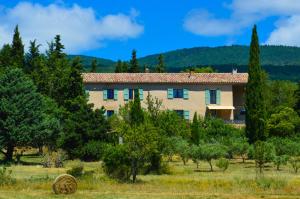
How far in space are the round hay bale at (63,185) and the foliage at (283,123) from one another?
1495 inches

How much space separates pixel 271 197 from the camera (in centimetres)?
2288

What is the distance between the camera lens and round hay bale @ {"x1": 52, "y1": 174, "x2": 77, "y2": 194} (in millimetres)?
23766

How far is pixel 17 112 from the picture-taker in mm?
43344

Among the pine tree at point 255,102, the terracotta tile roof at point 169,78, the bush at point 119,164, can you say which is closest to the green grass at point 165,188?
the bush at point 119,164

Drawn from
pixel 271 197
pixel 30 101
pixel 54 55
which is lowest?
pixel 271 197

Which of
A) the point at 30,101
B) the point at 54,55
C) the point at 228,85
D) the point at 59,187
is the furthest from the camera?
the point at 54,55

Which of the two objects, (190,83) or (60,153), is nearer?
(60,153)

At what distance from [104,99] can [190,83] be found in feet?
29.9

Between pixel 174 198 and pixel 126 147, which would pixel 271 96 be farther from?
pixel 174 198

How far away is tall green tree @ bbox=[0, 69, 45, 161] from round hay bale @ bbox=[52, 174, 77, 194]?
64.2ft

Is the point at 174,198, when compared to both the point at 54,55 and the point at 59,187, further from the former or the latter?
the point at 54,55

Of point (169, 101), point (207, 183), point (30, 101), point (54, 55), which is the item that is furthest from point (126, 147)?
point (54, 55)

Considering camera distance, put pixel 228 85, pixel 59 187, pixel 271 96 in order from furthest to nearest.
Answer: pixel 271 96 < pixel 228 85 < pixel 59 187

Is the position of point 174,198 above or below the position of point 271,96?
below
